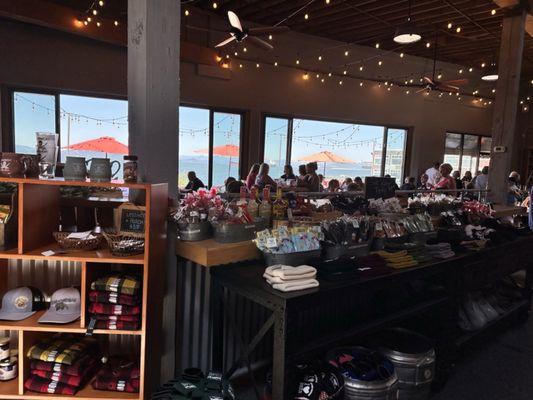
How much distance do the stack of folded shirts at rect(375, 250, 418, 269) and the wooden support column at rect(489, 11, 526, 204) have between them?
396cm

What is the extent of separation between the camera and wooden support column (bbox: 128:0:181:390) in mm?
2176

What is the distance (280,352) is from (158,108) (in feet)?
4.69

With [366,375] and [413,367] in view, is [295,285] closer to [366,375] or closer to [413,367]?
[366,375]

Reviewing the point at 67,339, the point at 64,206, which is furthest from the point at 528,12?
the point at 67,339

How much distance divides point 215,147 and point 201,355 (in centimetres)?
657

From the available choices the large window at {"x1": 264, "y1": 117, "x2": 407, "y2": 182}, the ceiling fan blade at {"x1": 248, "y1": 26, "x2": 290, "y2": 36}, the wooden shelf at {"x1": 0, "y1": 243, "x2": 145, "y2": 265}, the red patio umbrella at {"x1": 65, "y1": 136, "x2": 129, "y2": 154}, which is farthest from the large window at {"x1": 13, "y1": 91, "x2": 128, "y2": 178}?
the wooden shelf at {"x1": 0, "y1": 243, "x2": 145, "y2": 265}

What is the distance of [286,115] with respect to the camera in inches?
373

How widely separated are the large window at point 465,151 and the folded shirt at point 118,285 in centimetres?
1255

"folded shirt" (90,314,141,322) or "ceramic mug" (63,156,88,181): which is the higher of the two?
"ceramic mug" (63,156,88,181)

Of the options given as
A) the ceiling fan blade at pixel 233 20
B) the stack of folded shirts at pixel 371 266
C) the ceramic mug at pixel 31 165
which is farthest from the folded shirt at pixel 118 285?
the ceiling fan blade at pixel 233 20

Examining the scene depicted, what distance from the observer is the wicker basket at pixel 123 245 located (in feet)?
6.52

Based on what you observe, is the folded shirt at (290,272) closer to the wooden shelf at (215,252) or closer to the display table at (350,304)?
the display table at (350,304)

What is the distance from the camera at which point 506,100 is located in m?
5.63

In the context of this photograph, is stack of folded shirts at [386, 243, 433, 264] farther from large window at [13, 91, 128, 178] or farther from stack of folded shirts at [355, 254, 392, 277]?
large window at [13, 91, 128, 178]
